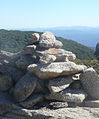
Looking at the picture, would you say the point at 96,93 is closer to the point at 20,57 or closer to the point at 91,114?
the point at 91,114

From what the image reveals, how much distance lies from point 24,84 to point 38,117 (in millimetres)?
1689

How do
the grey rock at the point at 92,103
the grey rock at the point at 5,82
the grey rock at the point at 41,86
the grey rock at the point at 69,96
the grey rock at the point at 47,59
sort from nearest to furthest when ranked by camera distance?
the grey rock at the point at 69,96
the grey rock at the point at 92,103
the grey rock at the point at 47,59
the grey rock at the point at 41,86
the grey rock at the point at 5,82

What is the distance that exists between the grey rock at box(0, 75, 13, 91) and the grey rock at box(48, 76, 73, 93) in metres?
2.32

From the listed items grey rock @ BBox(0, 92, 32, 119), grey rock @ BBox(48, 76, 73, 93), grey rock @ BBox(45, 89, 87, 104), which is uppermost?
grey rock @ BBox(48, 76, 73, 93)

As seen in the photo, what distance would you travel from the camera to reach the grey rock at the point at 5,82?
995 cm

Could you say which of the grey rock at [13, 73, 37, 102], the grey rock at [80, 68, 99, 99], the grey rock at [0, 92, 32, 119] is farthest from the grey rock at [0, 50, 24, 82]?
the grey rock at [80, 68, 99, 99]

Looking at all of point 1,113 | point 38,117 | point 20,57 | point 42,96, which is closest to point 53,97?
point 42,96

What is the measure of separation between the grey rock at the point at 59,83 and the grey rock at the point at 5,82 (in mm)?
2319

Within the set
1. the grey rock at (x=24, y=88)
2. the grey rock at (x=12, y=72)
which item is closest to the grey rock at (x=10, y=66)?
the grey rock at (x=12, y=72)

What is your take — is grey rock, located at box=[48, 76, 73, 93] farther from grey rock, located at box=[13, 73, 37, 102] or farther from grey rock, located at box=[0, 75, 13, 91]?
grey rock, located at box=[0, 75, 13, 91]

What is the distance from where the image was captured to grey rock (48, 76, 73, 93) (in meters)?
8.73

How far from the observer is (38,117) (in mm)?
8312

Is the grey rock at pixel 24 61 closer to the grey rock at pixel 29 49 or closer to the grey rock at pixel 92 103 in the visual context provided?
the grey rock at pixel 29 49

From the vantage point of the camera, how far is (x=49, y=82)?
8.98 metres
